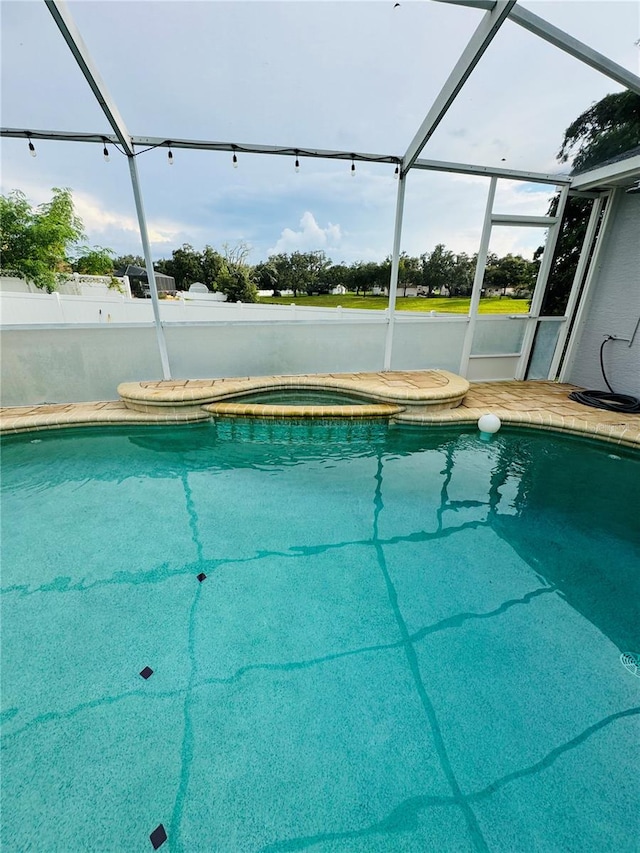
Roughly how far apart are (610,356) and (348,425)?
454 centimetres

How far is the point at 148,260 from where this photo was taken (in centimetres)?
501

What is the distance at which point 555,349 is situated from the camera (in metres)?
6.52

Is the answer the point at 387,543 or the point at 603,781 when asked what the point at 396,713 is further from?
the point at 387,543

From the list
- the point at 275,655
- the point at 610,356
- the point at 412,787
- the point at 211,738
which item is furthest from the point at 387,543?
the point at 610,356

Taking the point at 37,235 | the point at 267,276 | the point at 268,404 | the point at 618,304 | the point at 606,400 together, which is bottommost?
the point at 268,404

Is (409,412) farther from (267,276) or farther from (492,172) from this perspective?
(267,276)

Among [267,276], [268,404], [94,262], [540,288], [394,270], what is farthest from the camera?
[267,276]

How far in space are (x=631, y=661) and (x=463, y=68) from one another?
16.3ft

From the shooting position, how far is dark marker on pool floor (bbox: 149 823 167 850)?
130 cm

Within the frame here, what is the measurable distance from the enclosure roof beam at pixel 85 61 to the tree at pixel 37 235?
9026mm

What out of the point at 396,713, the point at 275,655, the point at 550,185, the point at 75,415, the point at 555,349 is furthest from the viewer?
the point at 555,349

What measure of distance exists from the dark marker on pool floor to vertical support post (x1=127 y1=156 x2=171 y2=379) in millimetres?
5210

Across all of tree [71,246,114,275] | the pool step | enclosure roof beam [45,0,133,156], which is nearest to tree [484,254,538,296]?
the pool step

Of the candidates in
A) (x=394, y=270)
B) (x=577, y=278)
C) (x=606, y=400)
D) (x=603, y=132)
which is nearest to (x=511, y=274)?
(x=577, y=278)
